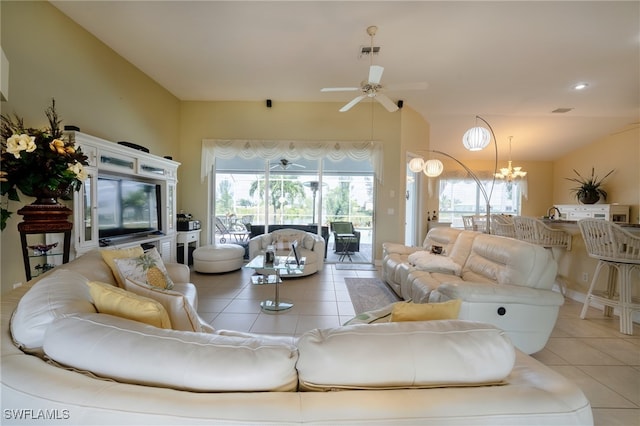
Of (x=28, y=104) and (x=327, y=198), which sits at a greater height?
(x=28, y=104)

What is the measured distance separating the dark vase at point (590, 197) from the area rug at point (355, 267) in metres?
6.27

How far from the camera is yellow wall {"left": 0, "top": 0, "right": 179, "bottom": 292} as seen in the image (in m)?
2.48

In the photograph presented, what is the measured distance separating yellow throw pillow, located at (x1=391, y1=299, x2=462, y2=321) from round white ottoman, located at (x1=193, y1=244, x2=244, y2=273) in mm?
3967

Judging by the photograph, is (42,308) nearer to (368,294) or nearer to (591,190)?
(368,294)

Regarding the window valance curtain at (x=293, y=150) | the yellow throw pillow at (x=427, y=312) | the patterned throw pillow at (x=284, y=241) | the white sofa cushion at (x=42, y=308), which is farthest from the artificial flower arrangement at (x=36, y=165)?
the window valance curtain at (x=293, y=150)

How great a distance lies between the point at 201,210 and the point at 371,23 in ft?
14.9

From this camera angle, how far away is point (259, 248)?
470 centimetres

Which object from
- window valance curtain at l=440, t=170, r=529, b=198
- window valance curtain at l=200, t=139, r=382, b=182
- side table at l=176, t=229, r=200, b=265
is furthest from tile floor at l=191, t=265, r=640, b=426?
window valance curtain at l=440, t=170, r=529, b=198

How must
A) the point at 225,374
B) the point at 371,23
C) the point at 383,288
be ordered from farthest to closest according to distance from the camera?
the point at 383,288 < the point at 371,23 < the point at 225,374

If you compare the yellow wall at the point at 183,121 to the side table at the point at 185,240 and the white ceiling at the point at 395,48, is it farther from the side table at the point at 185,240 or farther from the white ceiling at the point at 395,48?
the side table at the point at 185,240

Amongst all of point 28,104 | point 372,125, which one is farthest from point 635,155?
point 28,104

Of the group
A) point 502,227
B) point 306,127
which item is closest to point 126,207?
point 306,127

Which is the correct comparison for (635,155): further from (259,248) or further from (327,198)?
(259,248)

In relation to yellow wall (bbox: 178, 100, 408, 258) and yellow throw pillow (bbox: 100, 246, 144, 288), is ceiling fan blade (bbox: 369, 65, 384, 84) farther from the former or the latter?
yellow throw pillow (bbox: 100, 246, 144, 288)
